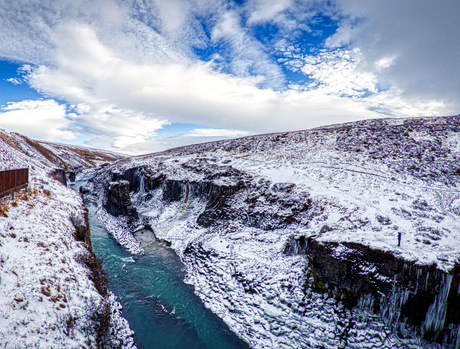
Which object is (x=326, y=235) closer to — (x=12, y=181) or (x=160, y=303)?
(x=160, y=303)

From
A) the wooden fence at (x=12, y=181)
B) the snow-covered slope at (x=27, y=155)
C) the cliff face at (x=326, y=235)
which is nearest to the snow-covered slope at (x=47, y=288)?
the wooden fence at (x=12, y=181)

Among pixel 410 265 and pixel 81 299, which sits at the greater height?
pixel 410 265

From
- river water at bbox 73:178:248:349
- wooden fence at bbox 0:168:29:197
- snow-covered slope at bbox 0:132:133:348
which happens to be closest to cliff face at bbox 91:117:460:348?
river water at bbox 73:178:248:349

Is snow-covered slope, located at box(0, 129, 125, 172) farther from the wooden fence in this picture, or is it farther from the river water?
the river water

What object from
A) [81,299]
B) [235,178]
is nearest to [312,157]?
[235,178]

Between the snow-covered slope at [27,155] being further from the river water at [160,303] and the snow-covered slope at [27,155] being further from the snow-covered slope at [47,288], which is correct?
the river water at [160,303]

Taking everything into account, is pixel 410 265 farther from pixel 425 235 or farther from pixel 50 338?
pixel 50 338
